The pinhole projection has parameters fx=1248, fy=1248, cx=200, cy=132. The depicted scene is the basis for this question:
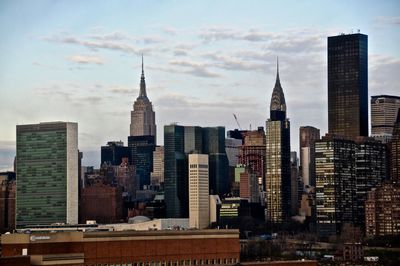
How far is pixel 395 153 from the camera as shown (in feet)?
591

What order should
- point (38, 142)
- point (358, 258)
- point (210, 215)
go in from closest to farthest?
point (358, 258)
point (38, 142)
point (210, 215)

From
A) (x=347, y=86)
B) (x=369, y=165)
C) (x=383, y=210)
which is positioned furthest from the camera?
(x=347, y=86)

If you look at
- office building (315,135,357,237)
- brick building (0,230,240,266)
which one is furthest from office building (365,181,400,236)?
brick building (0,230,240,266)

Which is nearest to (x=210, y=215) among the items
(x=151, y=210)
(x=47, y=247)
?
(x=151, y=210)

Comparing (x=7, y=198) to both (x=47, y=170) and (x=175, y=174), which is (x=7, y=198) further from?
(x=175, y=174)

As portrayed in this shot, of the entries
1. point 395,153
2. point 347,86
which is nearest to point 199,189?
point 347,86

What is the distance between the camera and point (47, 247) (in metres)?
56.5

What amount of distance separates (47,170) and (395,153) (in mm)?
52229

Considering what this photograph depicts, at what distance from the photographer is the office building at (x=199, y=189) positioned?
184500 millimetres

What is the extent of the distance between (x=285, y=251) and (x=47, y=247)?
75427 millimetres

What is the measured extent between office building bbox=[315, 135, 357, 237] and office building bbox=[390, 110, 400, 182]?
19.6 feet

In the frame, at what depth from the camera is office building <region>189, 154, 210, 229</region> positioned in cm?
18450

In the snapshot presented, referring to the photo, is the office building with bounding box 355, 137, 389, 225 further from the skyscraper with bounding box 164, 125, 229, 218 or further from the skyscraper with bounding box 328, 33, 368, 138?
the skyscraper with bounding box 164, 125, 229, 218

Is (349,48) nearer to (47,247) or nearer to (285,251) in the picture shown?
(285,251)
